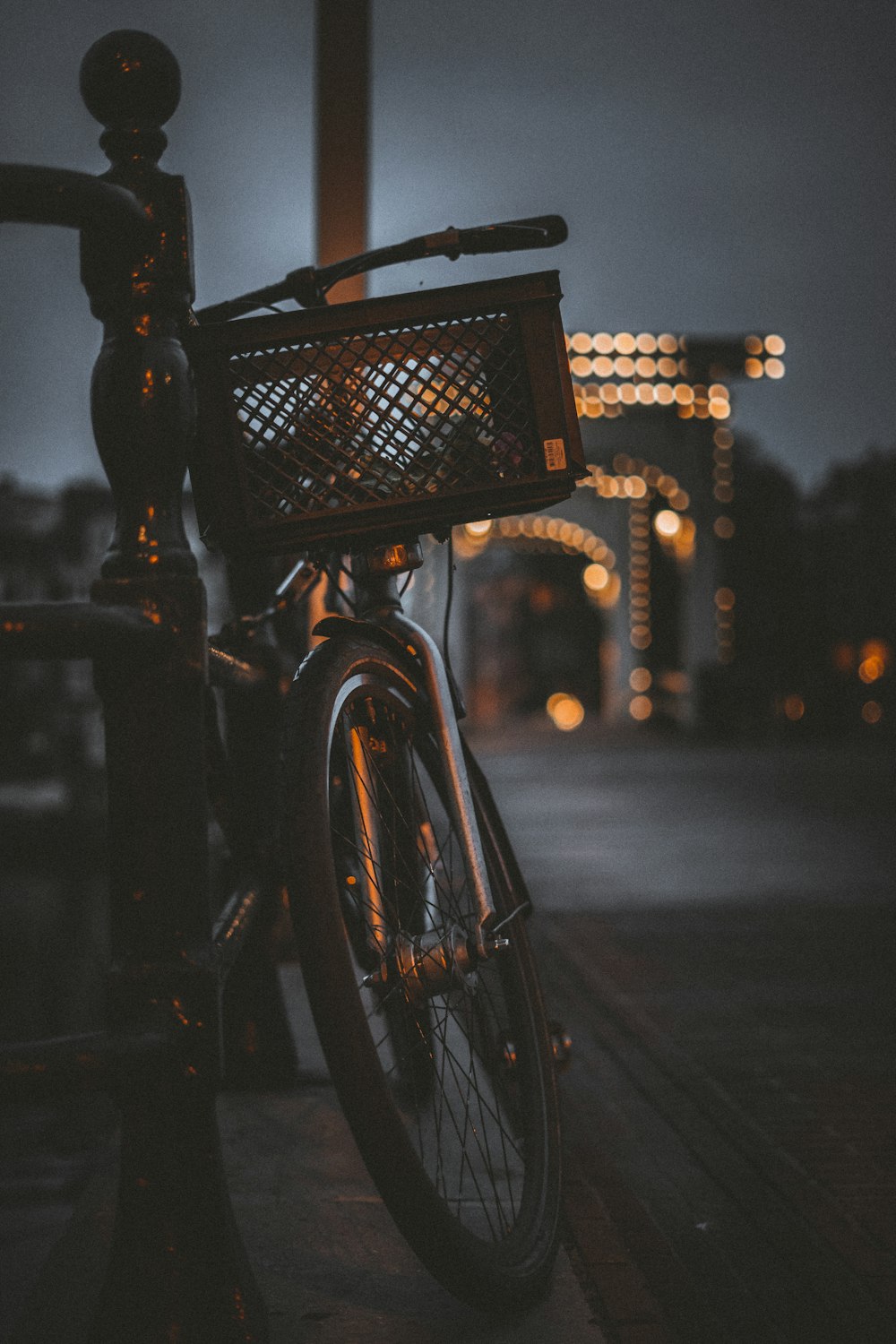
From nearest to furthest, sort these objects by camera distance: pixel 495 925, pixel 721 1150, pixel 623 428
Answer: pixel 495 925, pixel 721 1150, pixel 623 428

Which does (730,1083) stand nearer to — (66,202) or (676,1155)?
(676,1155)

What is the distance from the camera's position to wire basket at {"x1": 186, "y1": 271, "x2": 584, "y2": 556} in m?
1.70

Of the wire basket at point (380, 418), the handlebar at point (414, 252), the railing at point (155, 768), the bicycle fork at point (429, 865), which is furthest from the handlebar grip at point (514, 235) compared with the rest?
the railing at point (155, 768)

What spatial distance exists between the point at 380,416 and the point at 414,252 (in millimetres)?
439

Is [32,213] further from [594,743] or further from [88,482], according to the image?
[88,482]

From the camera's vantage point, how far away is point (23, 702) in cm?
2117

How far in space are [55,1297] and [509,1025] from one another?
81 centimetres

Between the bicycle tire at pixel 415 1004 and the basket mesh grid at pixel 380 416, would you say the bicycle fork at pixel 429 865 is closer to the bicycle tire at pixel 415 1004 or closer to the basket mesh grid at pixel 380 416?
the bicycle tire at pixel 415 1004

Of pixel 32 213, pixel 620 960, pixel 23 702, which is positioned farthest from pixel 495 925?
pixel 23 702

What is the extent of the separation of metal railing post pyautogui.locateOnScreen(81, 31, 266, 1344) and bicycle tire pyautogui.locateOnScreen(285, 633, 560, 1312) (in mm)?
141

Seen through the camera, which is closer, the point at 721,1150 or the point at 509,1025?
the point at 509,1025

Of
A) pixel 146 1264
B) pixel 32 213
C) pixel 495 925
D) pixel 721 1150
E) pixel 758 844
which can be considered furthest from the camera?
pixel 758 844

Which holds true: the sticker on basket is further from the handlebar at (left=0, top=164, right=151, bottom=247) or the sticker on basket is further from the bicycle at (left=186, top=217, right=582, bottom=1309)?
the handlebar at (left=0, top=164, right=151, bottom=247)

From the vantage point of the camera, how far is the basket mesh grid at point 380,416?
172 cm
